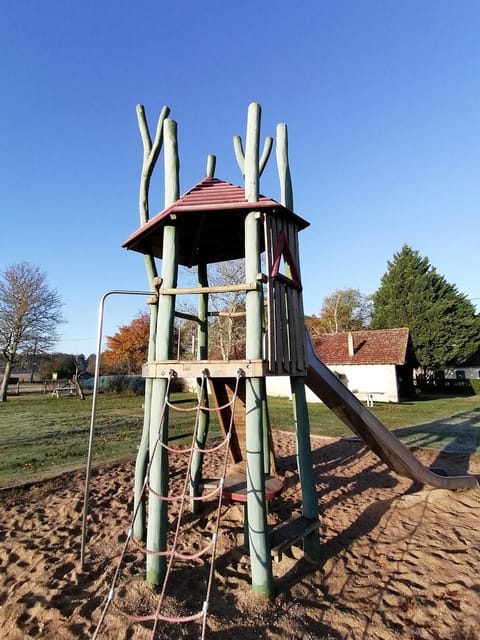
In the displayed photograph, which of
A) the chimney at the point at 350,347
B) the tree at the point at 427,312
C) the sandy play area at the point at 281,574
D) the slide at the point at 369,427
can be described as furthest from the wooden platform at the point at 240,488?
the tree at the point at 427,312

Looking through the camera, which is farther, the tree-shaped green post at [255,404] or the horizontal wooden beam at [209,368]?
the horizontal wooden beam at [209,368]

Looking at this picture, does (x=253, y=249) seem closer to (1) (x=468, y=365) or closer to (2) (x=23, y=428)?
(2) (x=23, y=428)

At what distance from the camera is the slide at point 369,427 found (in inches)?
194

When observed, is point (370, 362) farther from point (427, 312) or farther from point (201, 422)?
point (201, 422)

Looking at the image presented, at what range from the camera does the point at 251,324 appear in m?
3.54

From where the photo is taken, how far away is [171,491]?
6.15 meters

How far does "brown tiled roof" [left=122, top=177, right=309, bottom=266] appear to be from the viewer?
3729mm

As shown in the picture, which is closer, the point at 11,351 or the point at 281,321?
the point at 281,321

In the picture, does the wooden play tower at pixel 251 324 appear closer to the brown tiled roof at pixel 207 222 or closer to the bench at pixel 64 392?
the brown tiled roof at pixel 207 222

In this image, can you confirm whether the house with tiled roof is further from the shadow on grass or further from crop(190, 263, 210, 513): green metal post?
crop(190, 263, 210, 513): green metal post

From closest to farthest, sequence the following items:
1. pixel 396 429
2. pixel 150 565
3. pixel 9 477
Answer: pixel 150 565
pixel 9 477
pixel 396 429

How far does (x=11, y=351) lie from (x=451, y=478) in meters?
27.1

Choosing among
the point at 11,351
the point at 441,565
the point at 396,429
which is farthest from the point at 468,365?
the point at 11,351

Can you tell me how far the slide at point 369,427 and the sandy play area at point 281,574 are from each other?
10.3 inches
